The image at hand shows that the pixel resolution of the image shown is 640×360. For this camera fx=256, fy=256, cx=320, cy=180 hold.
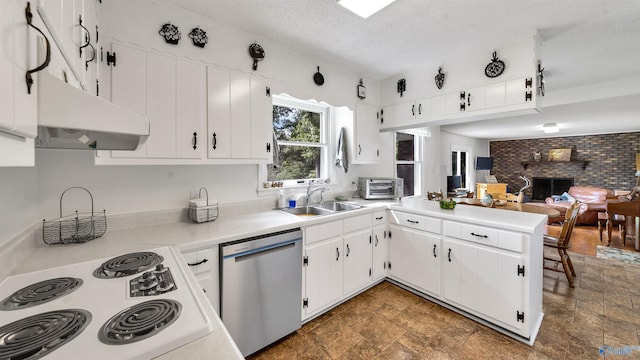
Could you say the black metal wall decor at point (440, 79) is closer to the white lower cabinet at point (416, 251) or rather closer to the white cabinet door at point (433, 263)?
the white lower cabinet at point (416, 251)

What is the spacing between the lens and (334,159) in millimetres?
3197

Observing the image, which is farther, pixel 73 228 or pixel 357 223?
pixel 357 223

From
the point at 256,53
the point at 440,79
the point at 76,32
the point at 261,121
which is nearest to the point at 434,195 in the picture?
the point at 440,79

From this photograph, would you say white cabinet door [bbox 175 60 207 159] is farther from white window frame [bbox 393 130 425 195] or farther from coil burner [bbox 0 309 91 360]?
white window frame [bbox 393 130 425 195]

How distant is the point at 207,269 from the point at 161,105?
45.1 inches

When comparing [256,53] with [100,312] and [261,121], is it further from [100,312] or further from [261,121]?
[100,312]

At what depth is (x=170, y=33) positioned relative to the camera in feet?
6.13

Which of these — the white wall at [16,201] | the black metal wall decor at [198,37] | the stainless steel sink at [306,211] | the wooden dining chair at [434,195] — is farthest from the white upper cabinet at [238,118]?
the wooden dining chair at [434,195]

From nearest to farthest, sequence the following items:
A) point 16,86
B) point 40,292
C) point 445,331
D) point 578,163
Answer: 1. point 16,86
2. point 40,292
3. point 445,331
4. point 578,163

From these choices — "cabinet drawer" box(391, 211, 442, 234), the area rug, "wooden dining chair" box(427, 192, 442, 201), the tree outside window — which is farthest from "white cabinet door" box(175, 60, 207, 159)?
the area rug

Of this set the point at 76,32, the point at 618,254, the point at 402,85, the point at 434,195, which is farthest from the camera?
the point at 434,195

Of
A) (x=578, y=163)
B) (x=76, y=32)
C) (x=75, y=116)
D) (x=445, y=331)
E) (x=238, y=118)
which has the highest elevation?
(x=76, y=32)

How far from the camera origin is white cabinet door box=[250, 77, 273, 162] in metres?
2.17

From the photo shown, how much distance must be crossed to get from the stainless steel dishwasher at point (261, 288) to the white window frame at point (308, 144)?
0.79 m
